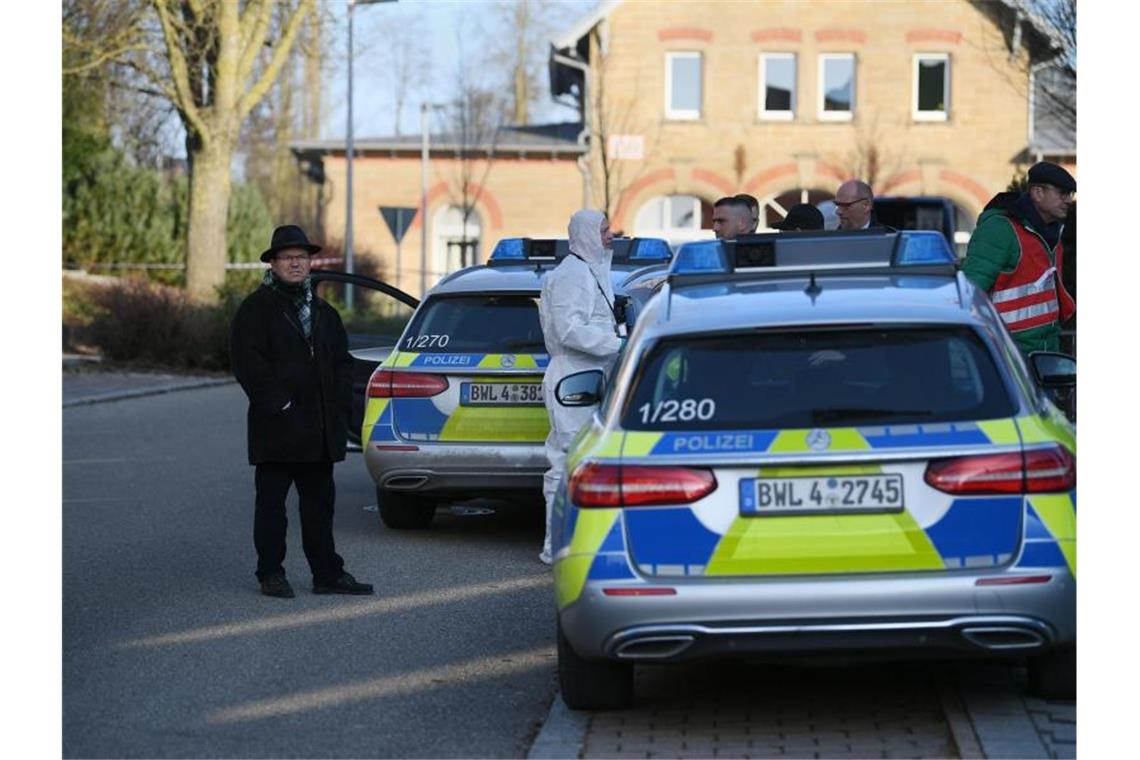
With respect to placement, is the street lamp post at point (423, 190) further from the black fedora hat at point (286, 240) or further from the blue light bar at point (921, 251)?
the blue light bar at point (921, 251)

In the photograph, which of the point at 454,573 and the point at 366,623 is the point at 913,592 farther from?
the point at 454,573

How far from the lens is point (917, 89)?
47.6 metres

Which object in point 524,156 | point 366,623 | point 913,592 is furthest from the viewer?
point 524,156

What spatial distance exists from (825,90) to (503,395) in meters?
37.7

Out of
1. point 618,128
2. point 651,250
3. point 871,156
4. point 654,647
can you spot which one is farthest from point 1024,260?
point 618,128

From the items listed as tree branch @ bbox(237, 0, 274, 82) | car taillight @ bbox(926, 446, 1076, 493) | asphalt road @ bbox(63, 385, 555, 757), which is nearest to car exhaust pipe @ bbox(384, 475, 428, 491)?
asphalt road @ bbox(63, 385, 555, 757)

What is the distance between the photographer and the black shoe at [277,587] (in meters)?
9.72

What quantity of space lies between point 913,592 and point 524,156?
145ft

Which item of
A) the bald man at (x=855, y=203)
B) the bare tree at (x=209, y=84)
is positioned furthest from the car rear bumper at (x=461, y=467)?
the bare tree at (x=209, y=84)

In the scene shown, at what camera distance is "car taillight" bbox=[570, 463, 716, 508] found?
249 inches

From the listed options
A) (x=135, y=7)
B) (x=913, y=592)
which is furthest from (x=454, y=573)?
(x=135, y=7)

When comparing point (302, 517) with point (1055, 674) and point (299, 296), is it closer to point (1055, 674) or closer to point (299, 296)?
point (299, 296)

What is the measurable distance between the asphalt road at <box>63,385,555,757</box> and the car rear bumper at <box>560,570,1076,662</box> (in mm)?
701

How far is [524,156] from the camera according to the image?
4988 centimetres
